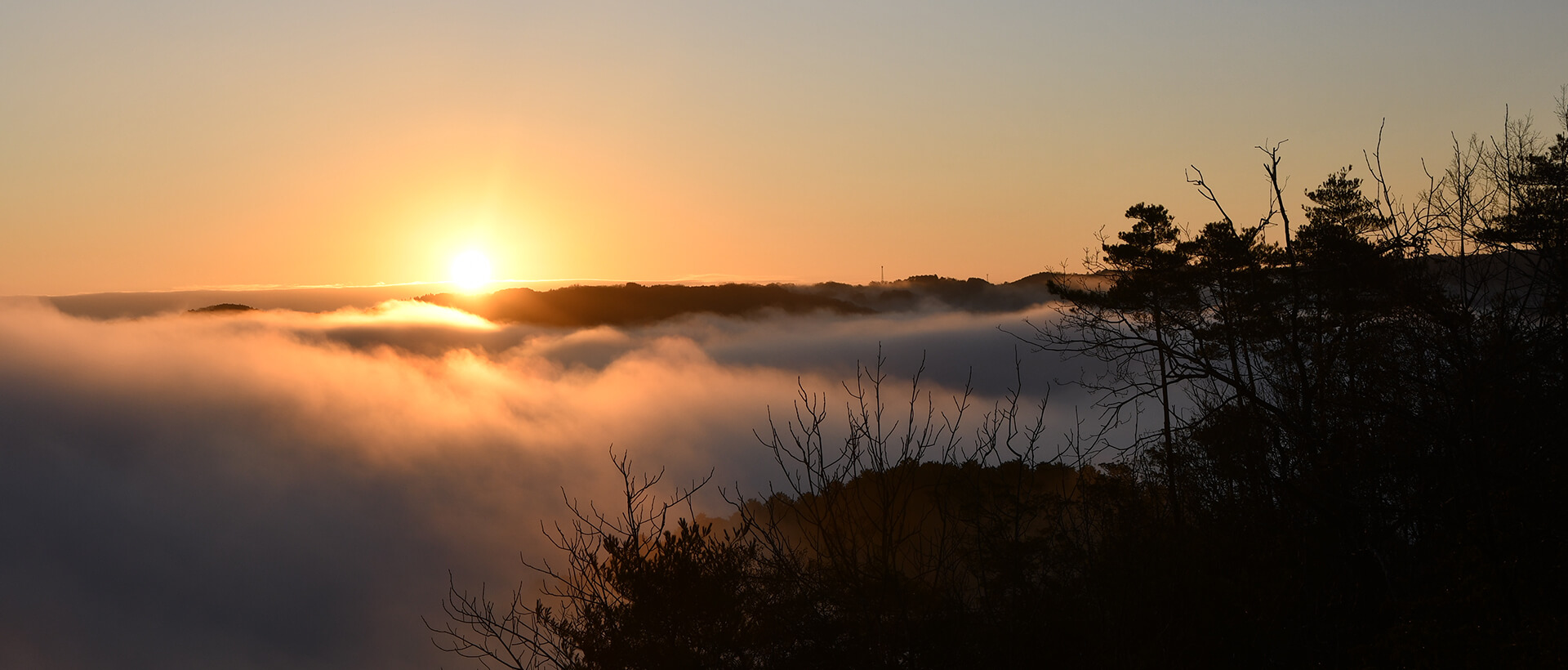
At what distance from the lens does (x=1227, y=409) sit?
690 inches

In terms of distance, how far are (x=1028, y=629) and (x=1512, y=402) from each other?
8185mm

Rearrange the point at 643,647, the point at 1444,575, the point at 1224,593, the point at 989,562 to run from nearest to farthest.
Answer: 1. the point at 1444,575
2. the point at 1224,593
3. the point at 643,647
4. the point at 989,562

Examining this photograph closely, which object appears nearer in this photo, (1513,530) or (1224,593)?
(1513,530)

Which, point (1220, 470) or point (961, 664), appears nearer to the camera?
point (961, 664)

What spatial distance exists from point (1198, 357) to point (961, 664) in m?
6.47

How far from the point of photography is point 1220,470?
20797mm

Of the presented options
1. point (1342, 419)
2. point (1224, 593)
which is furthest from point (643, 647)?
point (1342, 419)

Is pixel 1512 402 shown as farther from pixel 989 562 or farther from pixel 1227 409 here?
pixel 989 562

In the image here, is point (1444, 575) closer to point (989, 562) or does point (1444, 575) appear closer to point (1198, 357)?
point (1198, 357)

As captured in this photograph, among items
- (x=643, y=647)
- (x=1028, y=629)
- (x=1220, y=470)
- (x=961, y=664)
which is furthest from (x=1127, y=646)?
(x=643, y=647)

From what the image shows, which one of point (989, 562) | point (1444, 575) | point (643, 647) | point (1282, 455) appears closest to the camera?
point (1444, 575)

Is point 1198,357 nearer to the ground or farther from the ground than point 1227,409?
farther from the ground

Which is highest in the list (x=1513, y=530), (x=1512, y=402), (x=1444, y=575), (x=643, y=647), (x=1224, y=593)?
(x=1512, y=402)

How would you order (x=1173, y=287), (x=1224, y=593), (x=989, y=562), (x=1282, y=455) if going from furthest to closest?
(x=1173, y=287)
(x=989, y=562)
(x=1224, y=593)
(x=1282, y=455)
